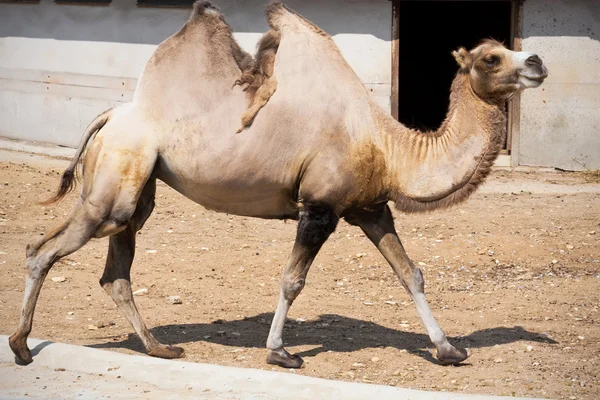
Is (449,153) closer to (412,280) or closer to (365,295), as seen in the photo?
(412,280)

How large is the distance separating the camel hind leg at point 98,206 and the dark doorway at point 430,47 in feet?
44.9

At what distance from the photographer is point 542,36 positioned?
14.1m

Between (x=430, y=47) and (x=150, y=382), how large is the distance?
611 inches

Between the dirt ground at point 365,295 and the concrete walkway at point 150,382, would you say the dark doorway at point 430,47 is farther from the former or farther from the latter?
the concrete walkway at point 150,382

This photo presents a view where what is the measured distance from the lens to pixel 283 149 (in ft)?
22.5

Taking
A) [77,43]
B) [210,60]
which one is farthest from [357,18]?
[210,60]

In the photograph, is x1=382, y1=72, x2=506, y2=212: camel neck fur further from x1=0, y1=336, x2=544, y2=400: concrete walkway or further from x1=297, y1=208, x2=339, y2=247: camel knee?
x1=0, y1=336, x2=544, y2=400: concrete walkway

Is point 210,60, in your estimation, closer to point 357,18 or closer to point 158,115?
point 158,115

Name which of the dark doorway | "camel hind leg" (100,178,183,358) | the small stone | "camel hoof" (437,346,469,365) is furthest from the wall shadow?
"camel hoof" (437,346,469,365)

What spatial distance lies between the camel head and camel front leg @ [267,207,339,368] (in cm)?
132

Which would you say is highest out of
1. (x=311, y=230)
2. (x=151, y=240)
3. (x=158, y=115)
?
(x=158, y=115)

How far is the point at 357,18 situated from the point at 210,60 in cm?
772

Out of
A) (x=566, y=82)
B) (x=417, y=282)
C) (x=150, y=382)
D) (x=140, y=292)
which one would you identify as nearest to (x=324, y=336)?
(x=417, y=282)

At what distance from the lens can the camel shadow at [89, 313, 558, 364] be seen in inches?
295
